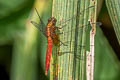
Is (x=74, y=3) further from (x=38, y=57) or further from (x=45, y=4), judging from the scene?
(x=38, y=57)

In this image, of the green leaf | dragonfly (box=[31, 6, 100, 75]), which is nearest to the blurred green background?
dragonfly (box=[31, 6, 100, 75])

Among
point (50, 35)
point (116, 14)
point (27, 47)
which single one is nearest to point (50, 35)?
point (50, 35)

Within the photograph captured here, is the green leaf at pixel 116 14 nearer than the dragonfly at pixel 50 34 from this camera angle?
Yes

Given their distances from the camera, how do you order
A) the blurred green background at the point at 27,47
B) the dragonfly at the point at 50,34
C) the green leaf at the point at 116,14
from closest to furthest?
the green leaf at the point at 116,14 → the dragonfly at the point at 50,34 → the blurred green background at the point at 27,47

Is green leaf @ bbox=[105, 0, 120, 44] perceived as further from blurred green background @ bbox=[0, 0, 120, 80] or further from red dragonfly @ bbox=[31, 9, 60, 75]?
blurred green background @ bbox=[0, 0, 120, 80]

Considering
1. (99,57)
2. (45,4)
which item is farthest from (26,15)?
(99,57)

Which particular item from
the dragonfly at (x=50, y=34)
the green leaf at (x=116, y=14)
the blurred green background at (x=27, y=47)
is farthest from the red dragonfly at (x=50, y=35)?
the green leaf at (x=116, y=14)

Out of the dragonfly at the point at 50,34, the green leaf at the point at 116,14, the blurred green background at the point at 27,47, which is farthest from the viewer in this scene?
the blurred green background at the point at 27,47

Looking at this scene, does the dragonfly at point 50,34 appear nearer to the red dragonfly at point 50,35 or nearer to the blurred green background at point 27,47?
the red dragonfly at point 50,35
